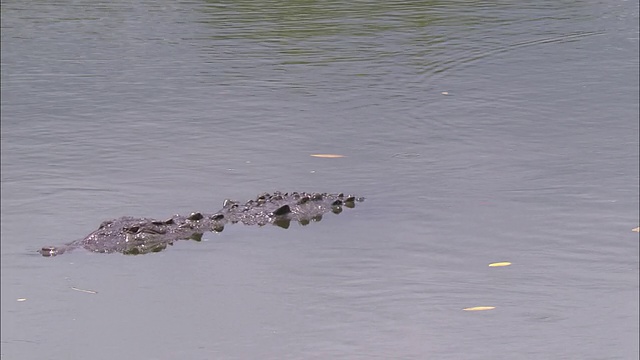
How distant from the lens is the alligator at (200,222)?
17.4 ft

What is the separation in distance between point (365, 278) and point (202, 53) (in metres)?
4.55

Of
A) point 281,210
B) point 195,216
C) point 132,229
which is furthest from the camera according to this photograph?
point 281,210

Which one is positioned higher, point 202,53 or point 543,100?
point 202,53

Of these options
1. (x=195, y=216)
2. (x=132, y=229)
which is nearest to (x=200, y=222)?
(x=195, y=216)

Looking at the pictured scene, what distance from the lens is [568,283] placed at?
15.6 ft

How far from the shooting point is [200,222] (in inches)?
216

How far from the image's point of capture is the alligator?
531cm

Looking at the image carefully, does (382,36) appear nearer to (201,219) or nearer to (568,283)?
(201,219)

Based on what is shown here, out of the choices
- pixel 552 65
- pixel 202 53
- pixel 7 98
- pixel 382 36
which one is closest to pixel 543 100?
pixel 552 65

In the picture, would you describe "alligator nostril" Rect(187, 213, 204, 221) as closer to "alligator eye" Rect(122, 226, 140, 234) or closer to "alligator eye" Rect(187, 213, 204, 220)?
"alligator eye" Rect(187, 213, 204, 220)

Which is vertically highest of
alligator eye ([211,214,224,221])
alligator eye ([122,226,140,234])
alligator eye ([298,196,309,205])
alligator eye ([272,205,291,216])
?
alligator eye ([298,196,309,205])

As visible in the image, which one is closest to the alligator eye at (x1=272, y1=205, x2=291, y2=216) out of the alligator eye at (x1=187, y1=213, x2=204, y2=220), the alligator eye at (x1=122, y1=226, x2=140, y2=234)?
the alligator eye at (x1=187, y1=213, x2=204, y2=220)

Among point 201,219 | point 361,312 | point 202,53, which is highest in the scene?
point 202,53

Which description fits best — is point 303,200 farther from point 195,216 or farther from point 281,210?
point 195,216
